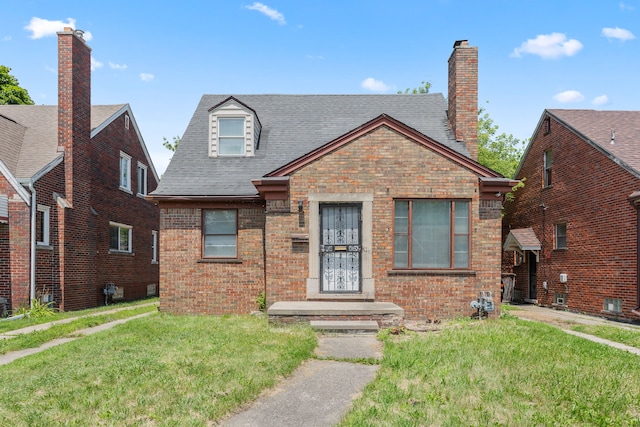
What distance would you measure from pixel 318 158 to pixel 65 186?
8838 mm

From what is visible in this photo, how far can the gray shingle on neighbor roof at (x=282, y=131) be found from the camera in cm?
1285

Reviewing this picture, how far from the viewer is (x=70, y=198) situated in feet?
48.6

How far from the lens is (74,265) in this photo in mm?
14953

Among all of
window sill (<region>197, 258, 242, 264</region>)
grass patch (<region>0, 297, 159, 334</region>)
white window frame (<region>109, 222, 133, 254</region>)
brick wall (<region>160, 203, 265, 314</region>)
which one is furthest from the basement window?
white window frame (<region>109, 222, 133, 254</region>)

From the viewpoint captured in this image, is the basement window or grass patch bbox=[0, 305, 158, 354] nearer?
grass patch bbox=[0, 305, 158, 354]

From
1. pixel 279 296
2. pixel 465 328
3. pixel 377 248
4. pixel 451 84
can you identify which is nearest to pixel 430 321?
pixel 465 328

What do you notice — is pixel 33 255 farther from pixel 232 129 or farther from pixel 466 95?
pixel 466 95

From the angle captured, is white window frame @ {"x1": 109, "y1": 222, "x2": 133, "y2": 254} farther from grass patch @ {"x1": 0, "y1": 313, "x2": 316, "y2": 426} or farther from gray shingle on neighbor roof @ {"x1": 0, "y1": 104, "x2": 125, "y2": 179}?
grass patch @ {"x1": 0, "y1": 313, "x2": 316, "y2": 426}

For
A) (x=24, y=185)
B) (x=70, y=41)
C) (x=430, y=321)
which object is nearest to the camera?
(x=430, y=321)

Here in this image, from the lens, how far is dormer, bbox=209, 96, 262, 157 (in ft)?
44.9

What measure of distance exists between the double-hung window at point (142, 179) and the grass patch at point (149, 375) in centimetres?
1263

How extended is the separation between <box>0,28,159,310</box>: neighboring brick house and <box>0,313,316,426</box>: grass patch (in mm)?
5806

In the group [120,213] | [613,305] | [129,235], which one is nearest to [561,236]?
[613,305]

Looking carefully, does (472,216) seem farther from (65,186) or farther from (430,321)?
(65,186)
